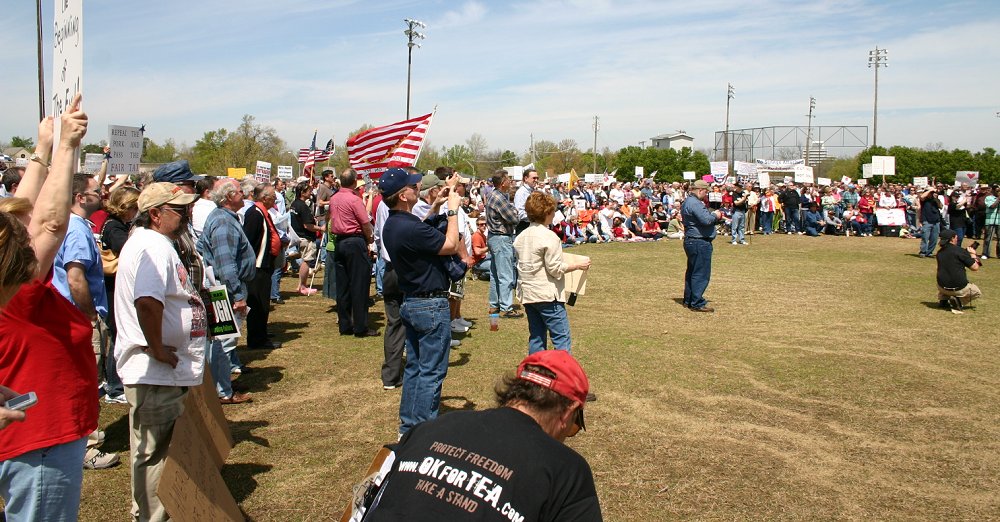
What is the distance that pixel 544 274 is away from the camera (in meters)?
6.46

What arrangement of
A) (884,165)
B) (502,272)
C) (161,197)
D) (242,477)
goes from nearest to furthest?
(161,197), (242,477), (502,272), (884,165)

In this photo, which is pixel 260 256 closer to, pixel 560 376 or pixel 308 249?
pixel 308 249

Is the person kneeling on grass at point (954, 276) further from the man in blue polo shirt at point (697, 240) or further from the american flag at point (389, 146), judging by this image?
the american flag at point (389, 146)

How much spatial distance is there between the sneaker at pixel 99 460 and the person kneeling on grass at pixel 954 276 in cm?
1170

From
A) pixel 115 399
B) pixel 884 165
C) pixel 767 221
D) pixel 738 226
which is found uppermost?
pixel 884 165

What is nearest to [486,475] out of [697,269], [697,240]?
[697,240]

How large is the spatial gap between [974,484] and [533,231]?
3915 mm

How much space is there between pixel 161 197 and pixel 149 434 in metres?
1.31

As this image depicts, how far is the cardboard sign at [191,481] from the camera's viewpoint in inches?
134

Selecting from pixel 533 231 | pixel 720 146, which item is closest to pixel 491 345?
pixel 533 231

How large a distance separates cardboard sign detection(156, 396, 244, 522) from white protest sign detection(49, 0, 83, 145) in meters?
1.72

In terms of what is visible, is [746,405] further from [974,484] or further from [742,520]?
[742,520]

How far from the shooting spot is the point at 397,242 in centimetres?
513

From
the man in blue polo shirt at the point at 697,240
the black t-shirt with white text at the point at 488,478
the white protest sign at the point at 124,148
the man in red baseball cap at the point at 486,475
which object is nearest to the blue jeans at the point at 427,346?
the man in red baseball cap at the point at 486,475
